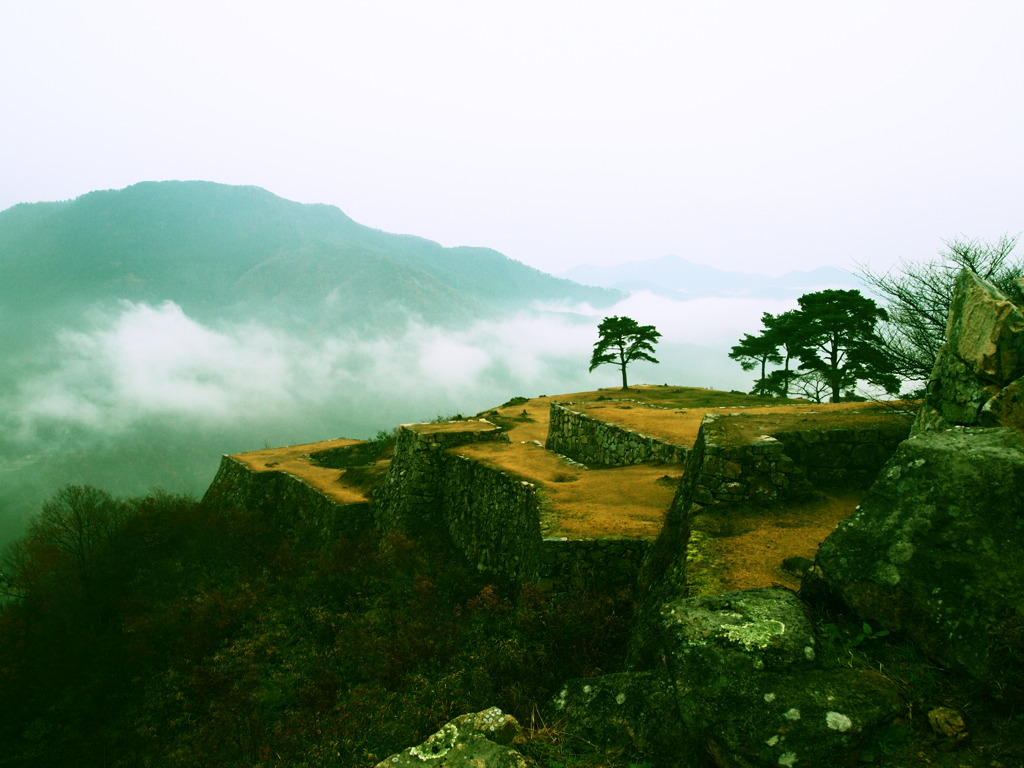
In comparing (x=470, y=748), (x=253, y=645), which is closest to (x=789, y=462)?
(x=470, y=748)

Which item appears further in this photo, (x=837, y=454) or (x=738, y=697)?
(x=837, y=454)

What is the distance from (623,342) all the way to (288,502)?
34.0 metres

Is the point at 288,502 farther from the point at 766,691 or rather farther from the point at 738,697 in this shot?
the point at 766,691

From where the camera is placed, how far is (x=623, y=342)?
48.7m

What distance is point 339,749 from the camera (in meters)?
6.64

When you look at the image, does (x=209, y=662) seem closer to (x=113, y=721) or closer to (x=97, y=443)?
(x=113, y=721)

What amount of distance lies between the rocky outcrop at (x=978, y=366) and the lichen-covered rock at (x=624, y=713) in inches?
161

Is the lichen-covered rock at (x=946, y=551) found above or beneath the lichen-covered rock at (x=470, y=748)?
above

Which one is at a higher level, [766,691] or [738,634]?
[738,634]

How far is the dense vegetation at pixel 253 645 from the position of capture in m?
6.88

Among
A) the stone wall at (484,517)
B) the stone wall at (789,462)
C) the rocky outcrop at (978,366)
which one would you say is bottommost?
the stone wall at (484,517)

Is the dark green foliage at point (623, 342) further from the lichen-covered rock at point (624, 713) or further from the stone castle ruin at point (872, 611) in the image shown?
the lichen-covered rock at point (624, 713)

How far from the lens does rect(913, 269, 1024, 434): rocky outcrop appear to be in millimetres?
4891

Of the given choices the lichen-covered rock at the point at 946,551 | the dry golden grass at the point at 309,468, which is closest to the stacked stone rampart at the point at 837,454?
the lichen-covered rock at the point at 946,551
